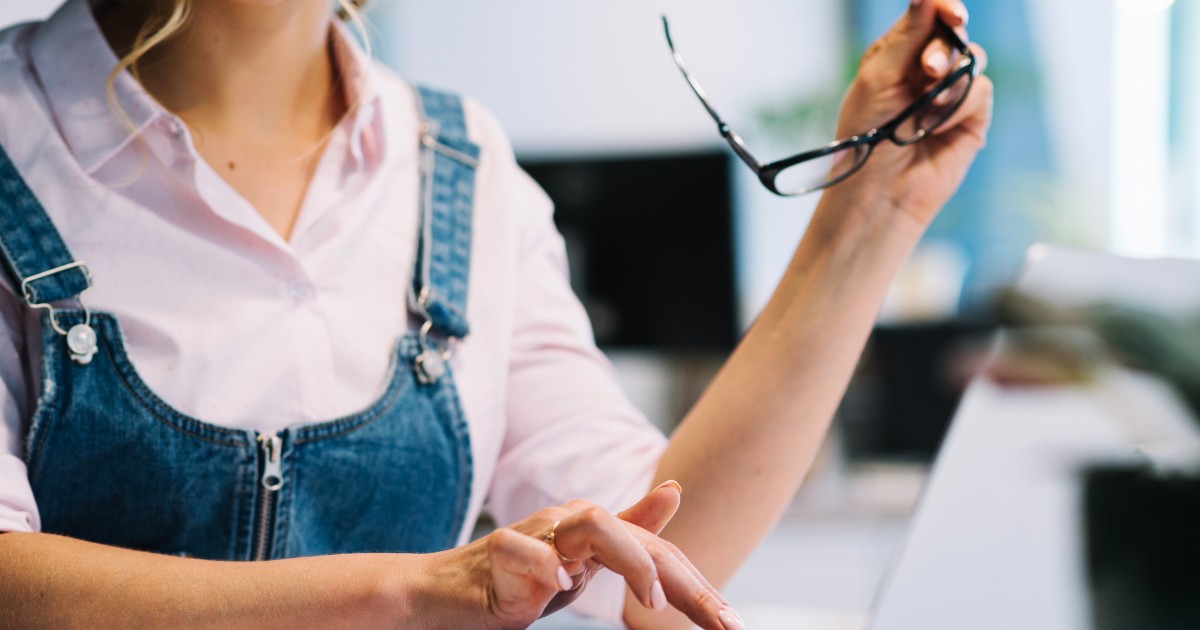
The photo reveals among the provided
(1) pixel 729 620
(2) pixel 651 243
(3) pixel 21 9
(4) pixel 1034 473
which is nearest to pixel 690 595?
(1) pixel 729 620

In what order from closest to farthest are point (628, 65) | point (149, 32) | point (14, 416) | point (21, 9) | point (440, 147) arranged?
point (14, 416), point (149, 32), point (440, 147), point (21, 9), point (628, 65)

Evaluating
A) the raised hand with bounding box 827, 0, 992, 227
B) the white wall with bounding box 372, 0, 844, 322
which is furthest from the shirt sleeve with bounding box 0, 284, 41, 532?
the white wall with bounding box 372, 0, 844, 322

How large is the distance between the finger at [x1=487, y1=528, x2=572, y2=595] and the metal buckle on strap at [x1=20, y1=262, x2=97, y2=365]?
1.12 ft

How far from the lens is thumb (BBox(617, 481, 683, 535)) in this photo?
546 millimetres

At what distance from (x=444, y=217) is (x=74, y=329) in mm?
277

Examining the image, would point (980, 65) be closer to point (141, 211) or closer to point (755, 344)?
point (755, 344)

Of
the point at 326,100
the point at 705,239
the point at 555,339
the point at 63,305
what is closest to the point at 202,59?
the point at 326,100

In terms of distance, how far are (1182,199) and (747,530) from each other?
12.2 ft

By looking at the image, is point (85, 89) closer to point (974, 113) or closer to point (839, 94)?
point (974, 113)

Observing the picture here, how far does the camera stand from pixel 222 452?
0.71 metres

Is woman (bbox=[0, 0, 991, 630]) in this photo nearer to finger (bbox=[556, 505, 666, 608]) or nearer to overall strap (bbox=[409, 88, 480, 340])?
overall strap (bbox=[409, 88, 480, 340])

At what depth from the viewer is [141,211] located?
729 mm

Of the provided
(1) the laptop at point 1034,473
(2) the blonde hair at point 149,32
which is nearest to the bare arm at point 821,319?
(1) the laptop at point 1034,473

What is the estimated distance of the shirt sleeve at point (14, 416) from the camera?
620 millimetres
